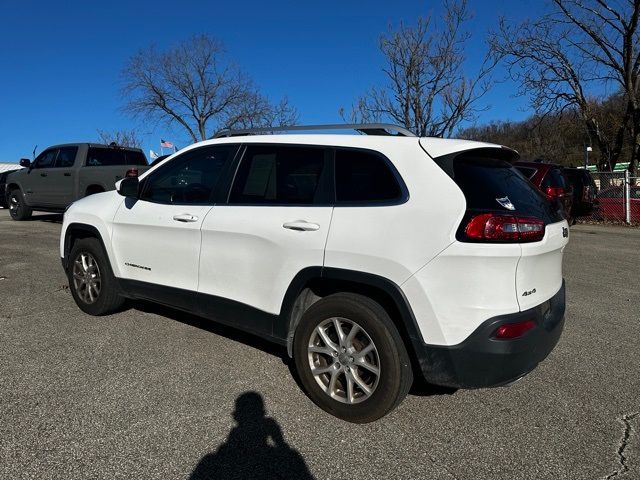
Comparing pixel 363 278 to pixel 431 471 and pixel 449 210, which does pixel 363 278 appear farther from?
pixel 431 471

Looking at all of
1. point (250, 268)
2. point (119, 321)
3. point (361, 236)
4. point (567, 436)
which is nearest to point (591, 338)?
point (567, 436)

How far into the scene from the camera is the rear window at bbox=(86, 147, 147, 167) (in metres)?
11.5

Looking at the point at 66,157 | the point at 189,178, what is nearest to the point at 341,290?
the point at 189,178

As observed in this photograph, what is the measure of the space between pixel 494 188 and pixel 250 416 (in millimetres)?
2032

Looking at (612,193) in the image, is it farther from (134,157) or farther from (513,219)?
(513,219)

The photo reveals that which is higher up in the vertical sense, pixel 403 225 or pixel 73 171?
pixel 73 171

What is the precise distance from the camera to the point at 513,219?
2.63 metres

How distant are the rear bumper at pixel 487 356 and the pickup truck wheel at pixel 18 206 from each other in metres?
13.9

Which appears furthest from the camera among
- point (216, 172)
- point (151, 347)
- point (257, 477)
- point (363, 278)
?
point (151, 347)

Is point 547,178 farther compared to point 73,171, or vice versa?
point 73,171

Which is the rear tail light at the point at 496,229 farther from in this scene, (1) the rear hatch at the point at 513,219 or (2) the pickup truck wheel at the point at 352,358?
(2) the pickup truck wheel at the point at 352,358

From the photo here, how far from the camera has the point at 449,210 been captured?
8.68 feet

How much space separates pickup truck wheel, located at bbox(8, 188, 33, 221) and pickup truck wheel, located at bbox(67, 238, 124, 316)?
10.2 m

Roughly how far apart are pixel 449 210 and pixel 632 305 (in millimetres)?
4294
